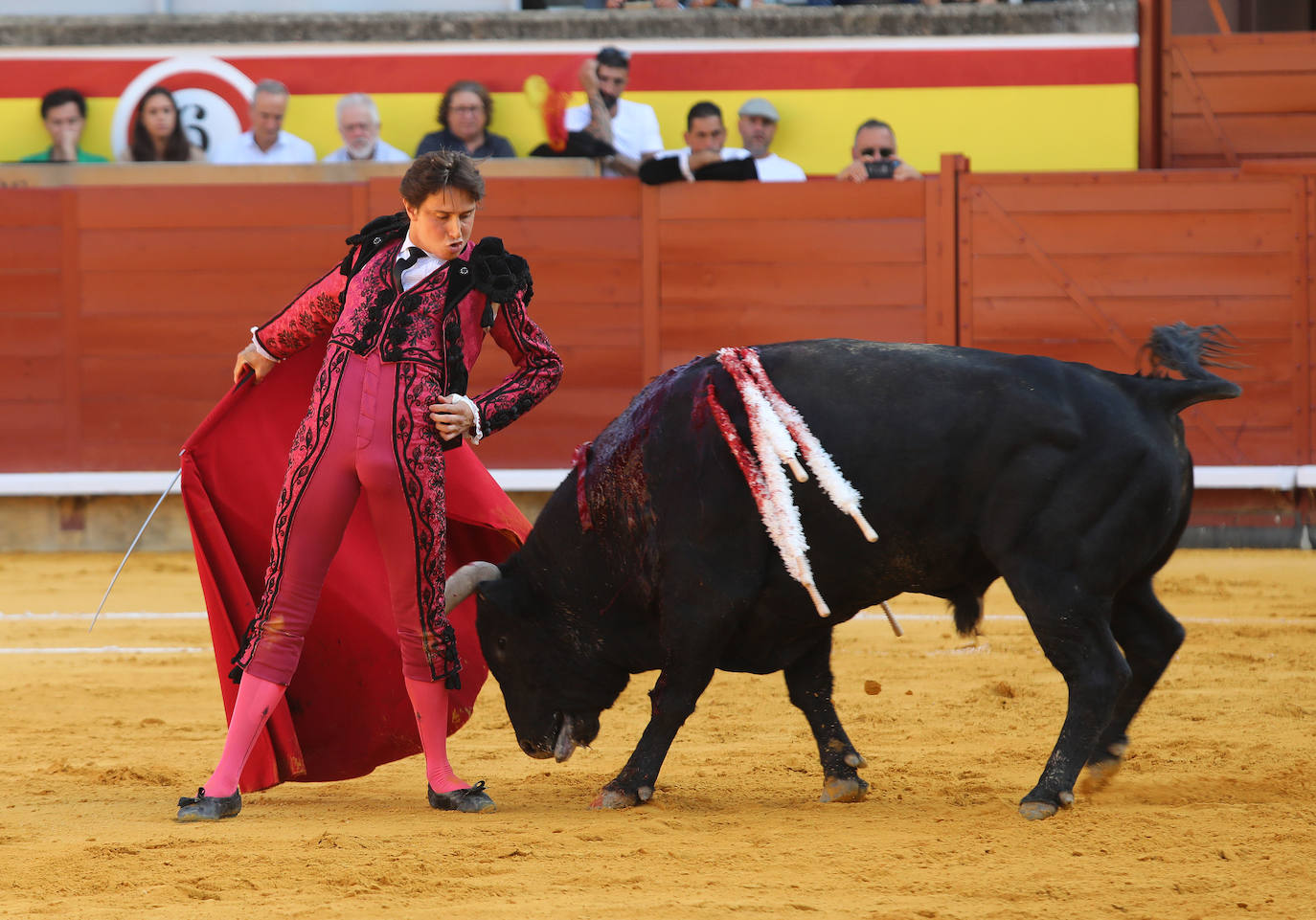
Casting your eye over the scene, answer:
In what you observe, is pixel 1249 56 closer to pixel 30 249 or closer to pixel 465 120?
pixel 465 120

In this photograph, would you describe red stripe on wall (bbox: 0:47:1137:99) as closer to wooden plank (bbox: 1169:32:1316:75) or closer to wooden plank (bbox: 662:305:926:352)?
wooden plank (bbox: 1169:32:1316:75)

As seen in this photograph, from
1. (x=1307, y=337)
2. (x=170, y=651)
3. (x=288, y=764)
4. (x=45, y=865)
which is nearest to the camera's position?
(x=45, y=865)

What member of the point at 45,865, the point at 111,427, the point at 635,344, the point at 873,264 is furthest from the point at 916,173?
the point at 45,865

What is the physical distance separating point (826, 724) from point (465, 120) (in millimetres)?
5308

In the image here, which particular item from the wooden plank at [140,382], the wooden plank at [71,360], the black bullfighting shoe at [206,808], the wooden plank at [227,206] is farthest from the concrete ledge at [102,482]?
the black bullfighting shoe at [206,808]

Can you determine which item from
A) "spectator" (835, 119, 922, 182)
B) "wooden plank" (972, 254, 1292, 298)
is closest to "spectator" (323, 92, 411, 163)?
"spectator" (835, 119, 922, 182)

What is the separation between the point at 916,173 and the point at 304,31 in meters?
3.32

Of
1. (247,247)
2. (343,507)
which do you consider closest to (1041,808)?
(343,507)

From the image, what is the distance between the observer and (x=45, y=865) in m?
2.77

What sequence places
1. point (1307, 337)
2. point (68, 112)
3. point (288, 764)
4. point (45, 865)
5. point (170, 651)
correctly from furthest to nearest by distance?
point (68, 112) < point (1307, 337) < point (170, 651) < point (288, 764) < point (45, 865)

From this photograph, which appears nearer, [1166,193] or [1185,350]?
[1185,350]

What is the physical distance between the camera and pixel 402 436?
126 inches

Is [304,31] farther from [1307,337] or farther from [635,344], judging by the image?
[1307,337]

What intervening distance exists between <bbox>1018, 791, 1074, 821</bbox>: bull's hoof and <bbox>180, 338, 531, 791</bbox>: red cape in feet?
4.04
